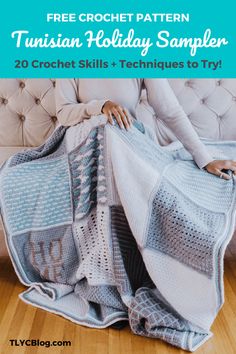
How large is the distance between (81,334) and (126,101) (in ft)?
2.42

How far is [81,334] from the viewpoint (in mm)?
1211

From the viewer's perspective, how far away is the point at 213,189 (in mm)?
1415

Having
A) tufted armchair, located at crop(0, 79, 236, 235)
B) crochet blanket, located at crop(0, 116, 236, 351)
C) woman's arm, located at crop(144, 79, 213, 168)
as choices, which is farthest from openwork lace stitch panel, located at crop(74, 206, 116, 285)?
tufted armchair, located at crop(0, 79, 236, 235)

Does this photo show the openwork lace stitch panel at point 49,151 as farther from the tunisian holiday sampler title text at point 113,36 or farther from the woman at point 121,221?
the tunisian holiday sampler title text at point 113,36

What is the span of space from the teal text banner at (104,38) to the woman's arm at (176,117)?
41mm

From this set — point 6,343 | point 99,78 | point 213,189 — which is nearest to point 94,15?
point 99,78

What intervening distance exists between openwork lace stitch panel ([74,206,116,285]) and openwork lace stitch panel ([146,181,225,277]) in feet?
0.41

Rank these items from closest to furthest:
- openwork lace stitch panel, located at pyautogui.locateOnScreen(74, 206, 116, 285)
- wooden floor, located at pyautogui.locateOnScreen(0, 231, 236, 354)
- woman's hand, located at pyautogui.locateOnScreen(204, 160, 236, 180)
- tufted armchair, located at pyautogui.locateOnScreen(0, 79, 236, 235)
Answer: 1. wooden floor, located at pyautogui.locateOnScreen(0, 231, 236, 354)
2. openwork lace stitch panel, located at pyautogui.locateOnScreen(74, 206, 116, 285)
3. woman's hand, located at pyautogui.locateOnScreen(204, 160, 236, 180)
4. tufted armchair, located at pyautogui.locateOnScreen(0, 79, 236, 235)

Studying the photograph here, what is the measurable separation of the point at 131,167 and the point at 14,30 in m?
0.55

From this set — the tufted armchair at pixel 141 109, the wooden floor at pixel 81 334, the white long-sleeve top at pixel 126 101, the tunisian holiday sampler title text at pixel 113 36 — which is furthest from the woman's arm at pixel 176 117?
the wooden floor at pixel 81 334

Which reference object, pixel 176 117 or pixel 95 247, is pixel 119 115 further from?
pixel 95 247

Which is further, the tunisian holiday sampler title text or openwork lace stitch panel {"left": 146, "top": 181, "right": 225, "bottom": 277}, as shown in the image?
the tunisian holiday sampler title text

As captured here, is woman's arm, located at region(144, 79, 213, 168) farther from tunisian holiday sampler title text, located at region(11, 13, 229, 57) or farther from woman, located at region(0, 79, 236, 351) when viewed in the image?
tunisian holiday sampler title text, located at region(11, 13, 229, 57)

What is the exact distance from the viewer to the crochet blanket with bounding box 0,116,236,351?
121cm
